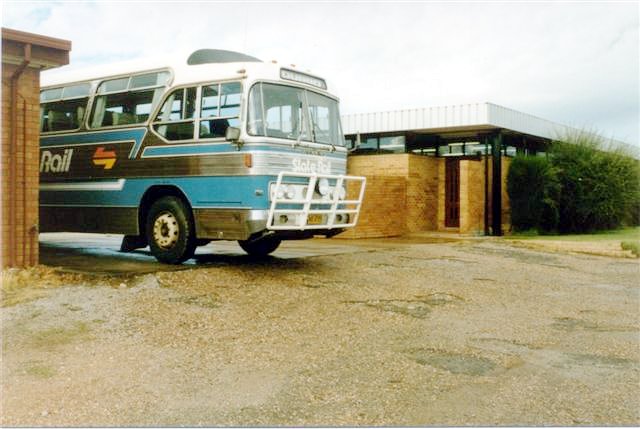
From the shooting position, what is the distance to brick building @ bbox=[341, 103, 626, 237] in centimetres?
2119

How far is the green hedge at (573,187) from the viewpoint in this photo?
22.0m

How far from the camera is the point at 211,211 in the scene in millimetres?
9695

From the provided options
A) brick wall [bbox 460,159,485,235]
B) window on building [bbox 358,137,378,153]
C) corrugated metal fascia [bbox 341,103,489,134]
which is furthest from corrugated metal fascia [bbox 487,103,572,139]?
window on building [bbox 358,137,378,153]

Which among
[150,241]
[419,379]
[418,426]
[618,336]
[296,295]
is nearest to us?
[418,426]

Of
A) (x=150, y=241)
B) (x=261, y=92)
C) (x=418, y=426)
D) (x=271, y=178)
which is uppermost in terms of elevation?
(x=261, y=92)

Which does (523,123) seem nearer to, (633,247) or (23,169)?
(633,247)

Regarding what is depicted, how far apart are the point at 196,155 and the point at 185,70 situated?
1.39 metres

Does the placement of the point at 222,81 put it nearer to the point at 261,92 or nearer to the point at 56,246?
the point at 261,92

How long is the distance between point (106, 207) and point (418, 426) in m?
7.91

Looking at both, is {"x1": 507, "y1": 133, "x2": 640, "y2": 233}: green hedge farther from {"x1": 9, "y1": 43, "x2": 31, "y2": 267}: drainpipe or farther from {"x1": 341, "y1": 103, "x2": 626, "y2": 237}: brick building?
{"x1": 9, "y1": 43, "x2": 31, "y2": 267}: drainpipe

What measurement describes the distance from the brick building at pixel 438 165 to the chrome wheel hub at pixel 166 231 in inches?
393

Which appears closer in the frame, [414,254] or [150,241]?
[150,241]

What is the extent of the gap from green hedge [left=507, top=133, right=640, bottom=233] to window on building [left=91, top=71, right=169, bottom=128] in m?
14.6

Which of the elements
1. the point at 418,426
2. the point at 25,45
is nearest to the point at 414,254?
the point at 25,45
